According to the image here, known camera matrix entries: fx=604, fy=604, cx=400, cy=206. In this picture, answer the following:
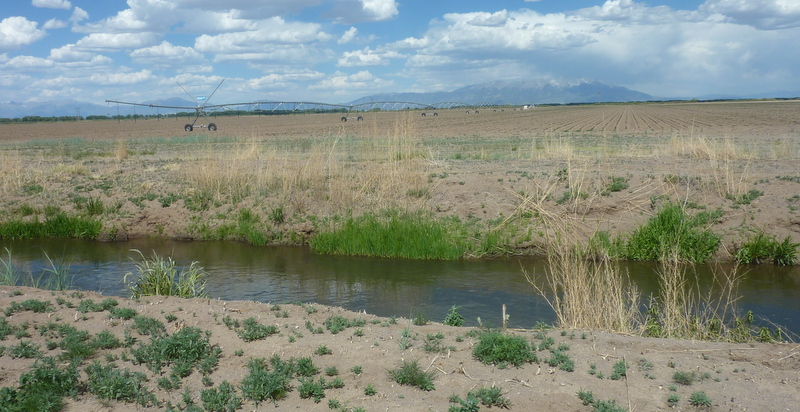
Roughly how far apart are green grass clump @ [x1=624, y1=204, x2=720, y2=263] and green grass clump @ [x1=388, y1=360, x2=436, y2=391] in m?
8.02

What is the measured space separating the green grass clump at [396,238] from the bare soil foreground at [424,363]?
5.98m

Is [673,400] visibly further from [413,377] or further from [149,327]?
[149,327]

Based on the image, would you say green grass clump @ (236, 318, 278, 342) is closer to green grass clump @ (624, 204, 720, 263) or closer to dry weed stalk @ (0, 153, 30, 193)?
green grass clump @ (624, 204, 720, 263)

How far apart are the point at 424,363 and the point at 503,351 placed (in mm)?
710

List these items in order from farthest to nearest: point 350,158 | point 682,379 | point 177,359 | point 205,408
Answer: point 350,158 → point 177,359 → point 682,379 → point 205,408

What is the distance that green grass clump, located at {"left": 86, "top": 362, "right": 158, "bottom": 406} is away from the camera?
15.5ft

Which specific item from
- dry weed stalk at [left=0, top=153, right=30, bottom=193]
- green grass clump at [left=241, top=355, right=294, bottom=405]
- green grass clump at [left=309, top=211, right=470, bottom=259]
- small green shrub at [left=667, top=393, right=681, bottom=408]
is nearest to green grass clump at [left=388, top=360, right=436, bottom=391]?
green grass clump at [left=241, top=355, right=294, bottom=405]

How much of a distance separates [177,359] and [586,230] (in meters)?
9.09

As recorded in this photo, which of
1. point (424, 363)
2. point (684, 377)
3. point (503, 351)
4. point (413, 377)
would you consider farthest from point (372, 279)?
point (684, 377)

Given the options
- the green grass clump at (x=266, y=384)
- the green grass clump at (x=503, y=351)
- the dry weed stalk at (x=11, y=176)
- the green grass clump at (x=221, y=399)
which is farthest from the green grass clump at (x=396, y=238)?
the dry weed stalk at (x=11, y=176)

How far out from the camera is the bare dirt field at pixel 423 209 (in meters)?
4.94

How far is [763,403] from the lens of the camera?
4.62 meters

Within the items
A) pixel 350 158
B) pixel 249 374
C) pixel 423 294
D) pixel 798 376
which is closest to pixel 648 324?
pixel 798 376

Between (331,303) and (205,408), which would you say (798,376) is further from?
(331,303)
